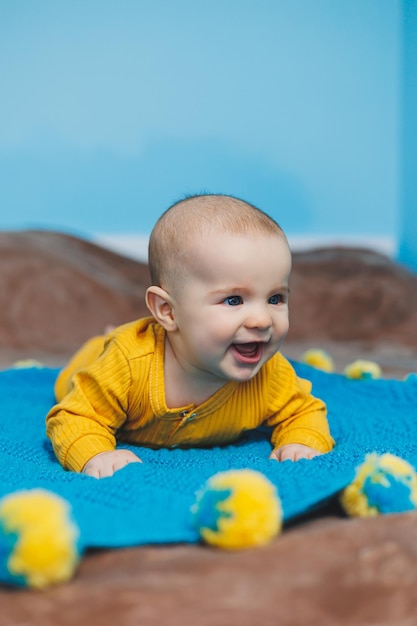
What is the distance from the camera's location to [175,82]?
12.6 feet

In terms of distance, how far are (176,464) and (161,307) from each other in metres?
0.24

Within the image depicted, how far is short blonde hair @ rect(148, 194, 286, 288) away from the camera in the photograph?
1128 mm

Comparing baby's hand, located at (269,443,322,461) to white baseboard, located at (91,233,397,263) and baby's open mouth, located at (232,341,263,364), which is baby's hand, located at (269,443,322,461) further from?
white baseboard, located at (91,233,397,263)

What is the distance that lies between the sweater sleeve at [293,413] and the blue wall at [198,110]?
8.55 ft

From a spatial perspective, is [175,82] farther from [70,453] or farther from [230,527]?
[230,527]

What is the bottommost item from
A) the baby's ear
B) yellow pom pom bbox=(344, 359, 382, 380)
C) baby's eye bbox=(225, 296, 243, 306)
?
yellow pom pom bbox=(344, 359, 382, 380)

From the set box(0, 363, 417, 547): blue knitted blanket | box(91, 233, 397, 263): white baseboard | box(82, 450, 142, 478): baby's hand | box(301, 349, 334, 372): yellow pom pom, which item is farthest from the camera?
Result: box(91, 233, 397, 263): white baseboard

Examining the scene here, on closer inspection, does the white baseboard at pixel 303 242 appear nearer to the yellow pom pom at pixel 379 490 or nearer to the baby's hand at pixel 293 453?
the baby's hand at pixel 293 453

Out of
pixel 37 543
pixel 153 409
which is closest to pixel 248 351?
pixel 153 409

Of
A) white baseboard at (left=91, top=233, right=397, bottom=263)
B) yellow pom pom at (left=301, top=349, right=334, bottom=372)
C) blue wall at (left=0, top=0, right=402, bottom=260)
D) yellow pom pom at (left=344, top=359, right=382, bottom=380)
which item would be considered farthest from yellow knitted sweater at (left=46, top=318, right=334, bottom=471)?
blue wall at (left=0, top=0, right=402, bottom=260)

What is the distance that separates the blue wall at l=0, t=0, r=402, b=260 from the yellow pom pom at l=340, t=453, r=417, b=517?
3.04m

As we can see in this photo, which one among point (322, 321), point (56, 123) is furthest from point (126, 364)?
point (56, 123)

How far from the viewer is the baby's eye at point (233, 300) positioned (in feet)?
3.68

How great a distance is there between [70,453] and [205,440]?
250 mm
